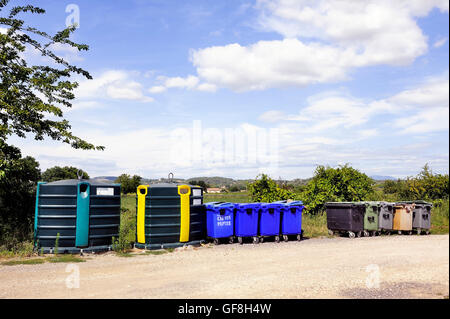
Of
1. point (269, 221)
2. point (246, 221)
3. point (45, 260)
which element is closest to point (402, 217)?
point (269, 221)

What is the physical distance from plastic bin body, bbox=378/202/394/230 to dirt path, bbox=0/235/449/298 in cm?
352

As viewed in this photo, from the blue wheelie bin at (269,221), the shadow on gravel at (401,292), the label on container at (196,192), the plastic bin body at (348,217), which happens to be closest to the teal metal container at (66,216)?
the label on container at (196,192)

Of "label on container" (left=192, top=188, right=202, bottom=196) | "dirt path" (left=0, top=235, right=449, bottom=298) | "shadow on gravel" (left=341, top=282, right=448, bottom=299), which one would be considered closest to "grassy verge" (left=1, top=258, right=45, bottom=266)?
"dirt path" (left=0, top=235, right=449, bottom=298)

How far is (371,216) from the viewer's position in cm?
1448

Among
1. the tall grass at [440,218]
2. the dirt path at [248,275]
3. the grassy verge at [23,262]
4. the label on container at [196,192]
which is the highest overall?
the label on container at [196,192]

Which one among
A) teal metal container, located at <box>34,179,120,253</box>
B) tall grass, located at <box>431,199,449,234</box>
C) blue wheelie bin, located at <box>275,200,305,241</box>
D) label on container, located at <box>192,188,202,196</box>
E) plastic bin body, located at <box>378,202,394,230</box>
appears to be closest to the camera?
teal metal container, located at <box>34,179,120,253</box>

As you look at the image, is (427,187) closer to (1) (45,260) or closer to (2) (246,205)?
(2) (246,205)

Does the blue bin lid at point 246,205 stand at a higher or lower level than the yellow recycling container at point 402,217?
higher

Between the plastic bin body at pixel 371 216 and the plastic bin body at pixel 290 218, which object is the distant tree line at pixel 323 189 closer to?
the plastic bin body at pixel 371 216

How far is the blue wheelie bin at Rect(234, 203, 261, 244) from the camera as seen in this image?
39.9 feet

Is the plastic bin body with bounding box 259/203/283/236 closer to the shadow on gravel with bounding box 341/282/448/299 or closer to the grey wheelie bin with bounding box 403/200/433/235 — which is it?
the shadow on gravel with bounding box 341/282/448/299

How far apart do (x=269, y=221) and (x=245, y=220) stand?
0.84m

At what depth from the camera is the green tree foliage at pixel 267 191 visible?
17562 millimetres

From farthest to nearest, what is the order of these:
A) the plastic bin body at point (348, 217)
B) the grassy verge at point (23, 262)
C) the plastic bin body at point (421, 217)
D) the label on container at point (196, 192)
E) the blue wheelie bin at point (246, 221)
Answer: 1. the plastic bin body at point (421, 217)
2. the plastic bin body at point (348, 217)
3. the blue wheelie bin at point (246, 221)
4. the label on container at point (196, 192)
5. the grassy verge at point (23, 262)
